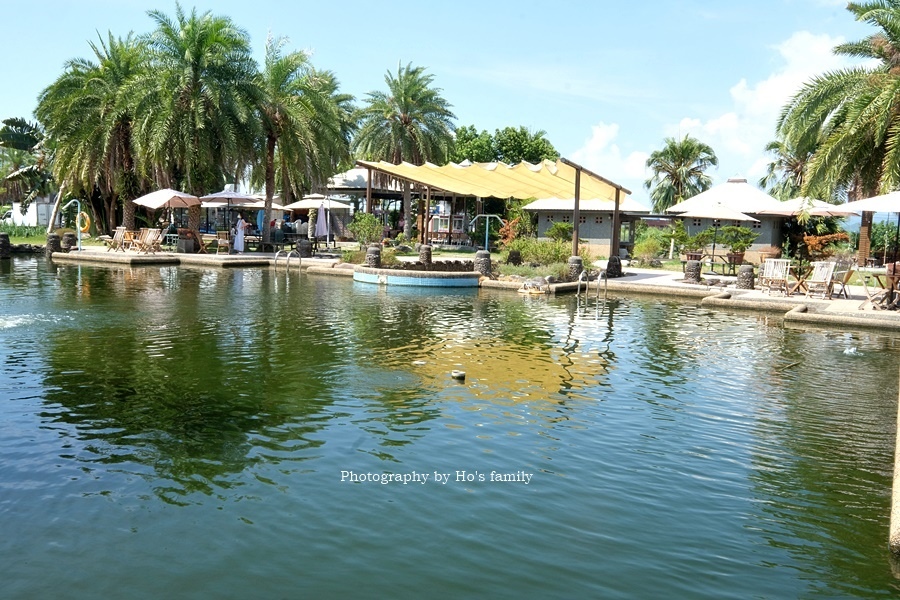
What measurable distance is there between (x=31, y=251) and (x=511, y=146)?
32882mm

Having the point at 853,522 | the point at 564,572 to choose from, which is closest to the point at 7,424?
the point at 564,572

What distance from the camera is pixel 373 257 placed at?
80.3ft

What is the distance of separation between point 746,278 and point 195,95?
22278mm

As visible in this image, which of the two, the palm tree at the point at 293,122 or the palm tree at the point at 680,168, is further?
the palm tree at the point at 680,168

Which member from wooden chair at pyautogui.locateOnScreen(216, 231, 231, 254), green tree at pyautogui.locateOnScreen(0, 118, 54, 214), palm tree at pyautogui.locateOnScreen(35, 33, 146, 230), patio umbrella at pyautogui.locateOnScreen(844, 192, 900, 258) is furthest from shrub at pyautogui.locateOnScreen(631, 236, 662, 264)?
green tree at pyautogui.locateOnScreen(0, 118, 54, 214)

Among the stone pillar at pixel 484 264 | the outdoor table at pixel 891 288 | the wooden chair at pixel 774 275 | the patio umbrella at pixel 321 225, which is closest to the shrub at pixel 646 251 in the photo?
the stone pillar at pixel 484 264

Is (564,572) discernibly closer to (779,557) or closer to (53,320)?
(779,557)

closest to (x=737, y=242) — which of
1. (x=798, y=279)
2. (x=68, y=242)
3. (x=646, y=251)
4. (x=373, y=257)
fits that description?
(x=798, y=279)

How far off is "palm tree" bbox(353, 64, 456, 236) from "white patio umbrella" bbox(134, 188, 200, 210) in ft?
45.7

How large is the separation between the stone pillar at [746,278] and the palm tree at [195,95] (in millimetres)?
19780

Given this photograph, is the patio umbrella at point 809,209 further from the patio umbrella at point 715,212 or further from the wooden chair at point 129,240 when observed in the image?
the wooden chair at point 129,240

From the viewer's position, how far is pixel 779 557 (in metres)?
5.52

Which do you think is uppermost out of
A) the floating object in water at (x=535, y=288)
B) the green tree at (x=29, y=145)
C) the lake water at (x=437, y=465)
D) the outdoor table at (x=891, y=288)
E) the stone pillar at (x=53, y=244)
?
the green tree at (x=29, y=145)

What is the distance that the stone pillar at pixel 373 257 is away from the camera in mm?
24453
